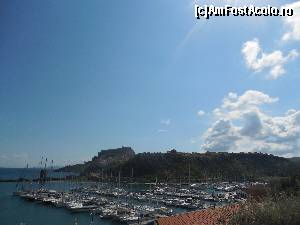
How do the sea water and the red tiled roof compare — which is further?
the sea water

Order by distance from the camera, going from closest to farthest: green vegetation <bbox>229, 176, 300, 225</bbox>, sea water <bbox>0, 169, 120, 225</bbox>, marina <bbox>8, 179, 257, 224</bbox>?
green vegetation <bbox>229, 176, 300, 225</bbox> < sea water <bbox>0, 169, 120, 225</bbox> < marina <bbox>8, 179, 257, 224</bbox>

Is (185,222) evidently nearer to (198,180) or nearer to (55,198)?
(55,198)

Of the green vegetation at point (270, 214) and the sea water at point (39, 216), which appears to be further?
the sea water at point (39, 216)

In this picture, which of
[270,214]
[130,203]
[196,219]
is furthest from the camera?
[130,203]

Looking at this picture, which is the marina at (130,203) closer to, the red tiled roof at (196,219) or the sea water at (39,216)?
A: the sea water at (39,216)

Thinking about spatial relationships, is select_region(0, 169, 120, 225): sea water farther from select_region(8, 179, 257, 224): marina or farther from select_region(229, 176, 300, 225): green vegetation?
select_region(229, 176, 300, 225): green vegetation

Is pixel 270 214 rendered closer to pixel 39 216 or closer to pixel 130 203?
pixel 39 216

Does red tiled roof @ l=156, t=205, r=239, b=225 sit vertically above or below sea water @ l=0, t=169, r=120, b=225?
above

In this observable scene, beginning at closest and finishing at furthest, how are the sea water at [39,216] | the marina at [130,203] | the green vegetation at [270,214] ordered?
the green vegetation at [270,214] < the sea water at [39,216] < the marina at [130,203]

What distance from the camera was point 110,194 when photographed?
115875mm

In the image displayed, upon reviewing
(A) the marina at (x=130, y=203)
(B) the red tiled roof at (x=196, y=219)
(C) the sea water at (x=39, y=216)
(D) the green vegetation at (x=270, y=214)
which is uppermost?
(D) the green vegetation at (x=270, y=214)

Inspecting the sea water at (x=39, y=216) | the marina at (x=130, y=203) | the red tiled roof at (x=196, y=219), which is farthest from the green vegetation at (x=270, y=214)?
the sea water at (x=39, y=216)

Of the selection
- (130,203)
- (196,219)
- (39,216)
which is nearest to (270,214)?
(196,219)

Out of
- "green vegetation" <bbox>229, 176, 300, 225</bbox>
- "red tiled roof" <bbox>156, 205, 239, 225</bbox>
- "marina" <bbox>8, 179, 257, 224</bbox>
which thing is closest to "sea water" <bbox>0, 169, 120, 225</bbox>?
"marina" <bbox>8, 179, 257, 224</bbox>
